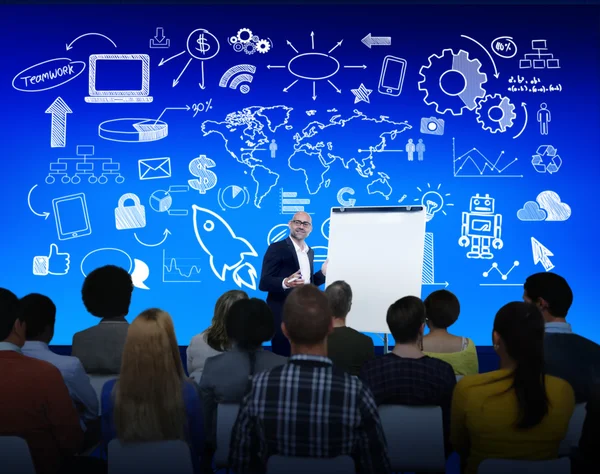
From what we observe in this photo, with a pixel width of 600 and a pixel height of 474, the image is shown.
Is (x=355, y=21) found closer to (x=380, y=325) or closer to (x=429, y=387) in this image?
(x=380, y=325)

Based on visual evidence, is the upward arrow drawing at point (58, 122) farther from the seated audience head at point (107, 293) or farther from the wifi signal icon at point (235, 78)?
the seated audience head at point (107, 293)

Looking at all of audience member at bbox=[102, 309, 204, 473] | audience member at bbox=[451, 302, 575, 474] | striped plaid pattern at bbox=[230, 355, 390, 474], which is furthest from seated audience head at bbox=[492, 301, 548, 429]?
audience member at bbox=[102, 309, 204, 473]

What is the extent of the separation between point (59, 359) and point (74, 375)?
10cm

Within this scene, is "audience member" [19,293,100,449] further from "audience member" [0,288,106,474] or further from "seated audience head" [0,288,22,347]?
"audience member" [0,288,106,474]

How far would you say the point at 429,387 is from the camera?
2.41m

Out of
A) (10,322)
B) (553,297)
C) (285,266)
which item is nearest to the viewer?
(10,322)

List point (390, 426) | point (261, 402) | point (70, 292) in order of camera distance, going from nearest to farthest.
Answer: point (261, 402) < point (390, 426) < point (70, 292)

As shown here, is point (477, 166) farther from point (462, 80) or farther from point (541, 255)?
point (541, 255)

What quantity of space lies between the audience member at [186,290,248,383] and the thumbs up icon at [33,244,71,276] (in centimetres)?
276

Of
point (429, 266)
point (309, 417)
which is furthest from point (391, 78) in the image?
point (309, 417)

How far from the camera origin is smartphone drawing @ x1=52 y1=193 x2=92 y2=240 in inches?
217

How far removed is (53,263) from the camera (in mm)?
5527

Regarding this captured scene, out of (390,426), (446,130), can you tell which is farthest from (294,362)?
(446,130)

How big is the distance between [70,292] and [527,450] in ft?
15.1
